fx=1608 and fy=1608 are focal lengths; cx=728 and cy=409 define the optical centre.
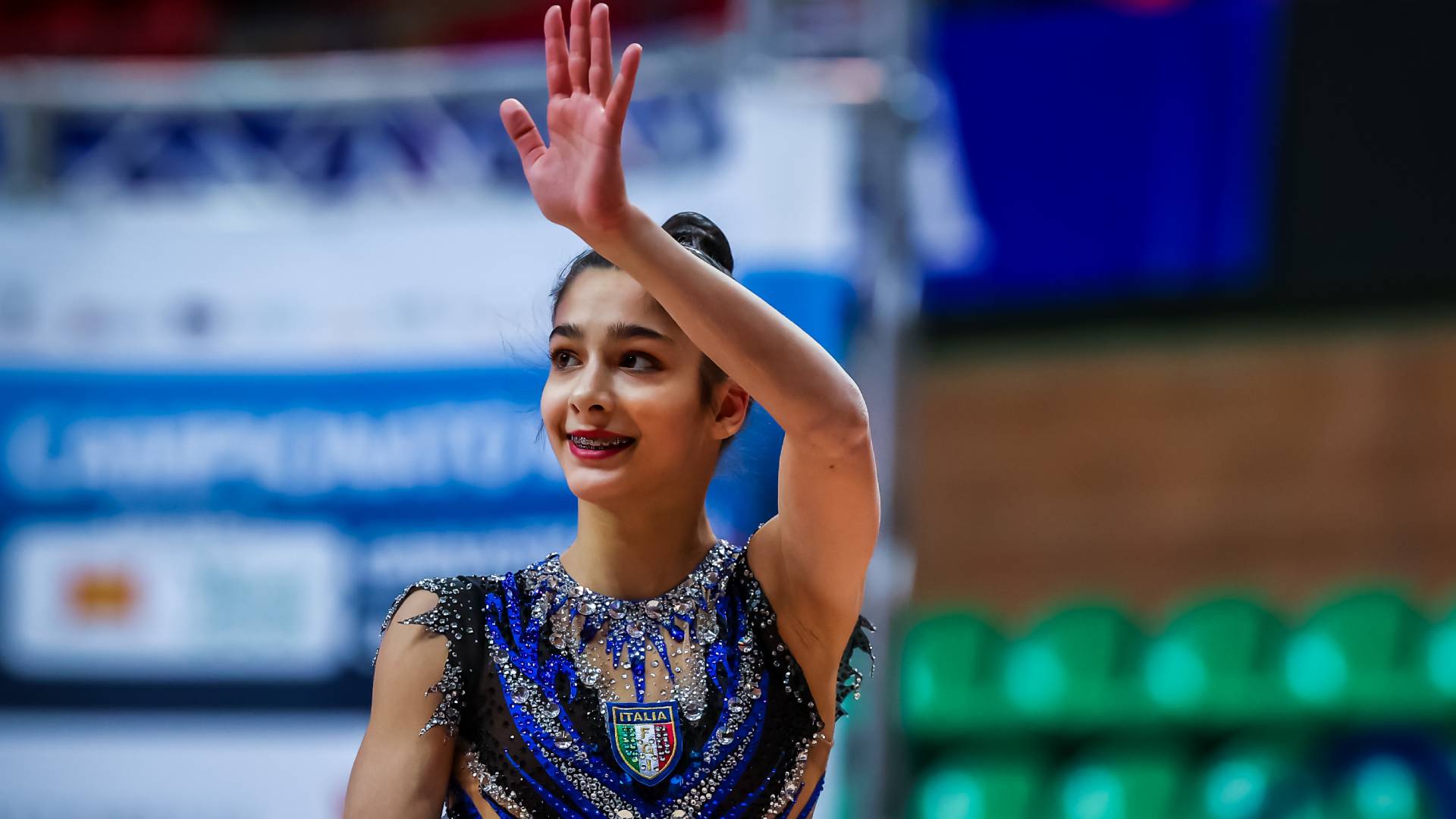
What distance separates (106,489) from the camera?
17.1 feet

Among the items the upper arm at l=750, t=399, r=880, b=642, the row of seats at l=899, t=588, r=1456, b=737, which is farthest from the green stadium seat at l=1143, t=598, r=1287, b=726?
the upper arm at l=750, t=399, r=880, b=642

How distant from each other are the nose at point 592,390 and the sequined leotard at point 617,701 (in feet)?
0.64

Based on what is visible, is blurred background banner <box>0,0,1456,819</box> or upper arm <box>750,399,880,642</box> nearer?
upper arm <box>750,399,880,642</box>

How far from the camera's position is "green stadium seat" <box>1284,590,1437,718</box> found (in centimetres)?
473

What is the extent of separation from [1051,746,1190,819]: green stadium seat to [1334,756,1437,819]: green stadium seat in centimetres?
47

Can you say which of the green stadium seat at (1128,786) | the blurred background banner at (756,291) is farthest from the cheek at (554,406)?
the green stadium seat at (1128,786)

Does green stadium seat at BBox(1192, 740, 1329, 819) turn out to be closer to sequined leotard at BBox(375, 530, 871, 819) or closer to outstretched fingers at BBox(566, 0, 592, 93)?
sequined leotard at BBox(375, 530, 871, 819)

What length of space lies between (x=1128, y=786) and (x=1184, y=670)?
0.41 metres

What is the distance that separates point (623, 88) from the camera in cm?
119

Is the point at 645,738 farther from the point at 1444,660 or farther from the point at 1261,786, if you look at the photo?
the point at 1444,660

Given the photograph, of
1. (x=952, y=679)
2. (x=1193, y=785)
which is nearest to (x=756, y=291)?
(x=952, y=679)

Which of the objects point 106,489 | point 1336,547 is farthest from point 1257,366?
point 106,489

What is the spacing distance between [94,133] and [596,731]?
5.03 metres

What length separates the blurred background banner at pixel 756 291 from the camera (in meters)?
4.65
